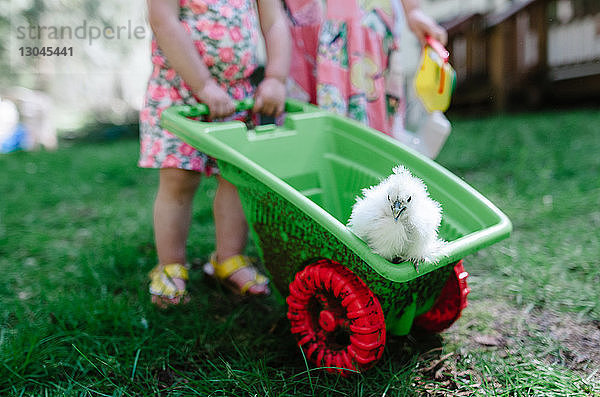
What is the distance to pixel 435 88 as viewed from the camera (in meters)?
1.44

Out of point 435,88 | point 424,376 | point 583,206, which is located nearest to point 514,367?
point 424,376

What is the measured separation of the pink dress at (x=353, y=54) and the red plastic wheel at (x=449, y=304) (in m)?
0.58

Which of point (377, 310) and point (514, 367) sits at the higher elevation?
point (377, 310)

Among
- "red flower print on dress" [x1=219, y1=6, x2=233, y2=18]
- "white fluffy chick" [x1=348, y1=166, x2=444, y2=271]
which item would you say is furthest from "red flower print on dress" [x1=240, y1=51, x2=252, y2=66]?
"white fluffy chick" [x1=348, y1=166, x2=444, y2=271]

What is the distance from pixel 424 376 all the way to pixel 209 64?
0.91 metres

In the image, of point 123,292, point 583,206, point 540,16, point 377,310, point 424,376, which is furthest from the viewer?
point 540,16

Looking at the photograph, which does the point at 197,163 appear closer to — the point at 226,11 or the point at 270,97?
the point at 270,97

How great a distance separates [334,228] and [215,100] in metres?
0.54

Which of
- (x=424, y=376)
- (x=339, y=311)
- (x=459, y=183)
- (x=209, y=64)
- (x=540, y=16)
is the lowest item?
(x=424, y=376)

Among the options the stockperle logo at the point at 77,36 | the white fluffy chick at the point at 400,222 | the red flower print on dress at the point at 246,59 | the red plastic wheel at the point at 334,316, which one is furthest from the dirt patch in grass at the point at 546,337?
the stockperle logo at the point at 77,36

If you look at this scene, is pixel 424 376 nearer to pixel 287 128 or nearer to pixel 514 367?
pixel 514 367

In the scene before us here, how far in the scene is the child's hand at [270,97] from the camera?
1379 millimetres

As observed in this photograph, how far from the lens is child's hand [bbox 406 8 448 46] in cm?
148

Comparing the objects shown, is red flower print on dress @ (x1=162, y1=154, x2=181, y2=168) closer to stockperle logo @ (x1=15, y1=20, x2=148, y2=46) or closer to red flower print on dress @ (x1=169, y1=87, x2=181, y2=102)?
red flower print on dress @ (x1=169, y1=87, x2=181, y2=102)
